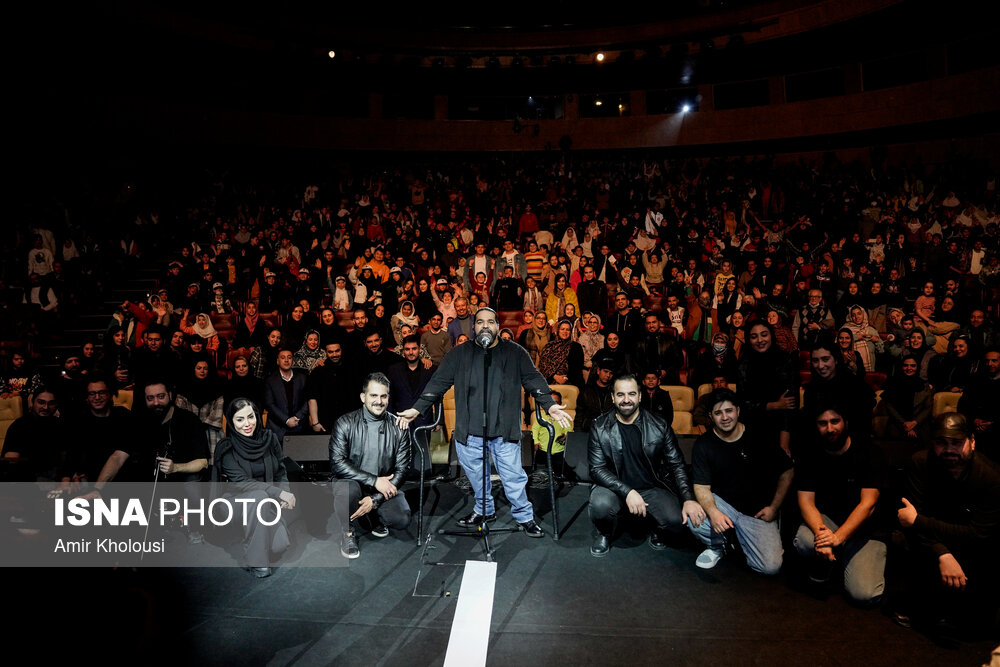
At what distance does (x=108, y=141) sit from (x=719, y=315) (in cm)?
1592

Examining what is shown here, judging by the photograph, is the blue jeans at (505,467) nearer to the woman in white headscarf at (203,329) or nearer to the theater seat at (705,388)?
the theater seat at (705,388)

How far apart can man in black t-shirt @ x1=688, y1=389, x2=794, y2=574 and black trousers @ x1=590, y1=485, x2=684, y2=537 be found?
14 cm

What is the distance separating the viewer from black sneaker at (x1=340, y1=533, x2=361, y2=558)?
4.25m

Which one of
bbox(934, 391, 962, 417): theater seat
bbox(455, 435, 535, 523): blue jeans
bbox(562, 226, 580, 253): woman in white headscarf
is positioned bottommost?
bbox(455, 435, 535, 523): blue jeans

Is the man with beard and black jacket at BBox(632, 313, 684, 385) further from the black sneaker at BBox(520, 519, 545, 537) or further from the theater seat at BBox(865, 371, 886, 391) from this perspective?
the black sneaker at BBox(520, 519, 545, 537)

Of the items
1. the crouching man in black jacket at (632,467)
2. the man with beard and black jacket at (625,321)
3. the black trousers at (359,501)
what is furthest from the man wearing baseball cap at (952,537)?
the man with beard and black jacket at (625,321)

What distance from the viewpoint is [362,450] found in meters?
4.62

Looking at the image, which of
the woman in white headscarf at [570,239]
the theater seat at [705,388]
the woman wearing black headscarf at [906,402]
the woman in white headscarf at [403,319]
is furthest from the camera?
the woman in white headscarf at [570,239]

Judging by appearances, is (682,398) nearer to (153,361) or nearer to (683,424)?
(683,424)

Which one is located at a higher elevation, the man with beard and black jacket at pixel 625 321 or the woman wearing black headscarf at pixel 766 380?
the man with beard and black jacket at pixel 625 321

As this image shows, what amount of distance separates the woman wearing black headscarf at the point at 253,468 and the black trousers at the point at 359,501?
0.35m

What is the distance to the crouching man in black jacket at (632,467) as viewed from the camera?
428cm

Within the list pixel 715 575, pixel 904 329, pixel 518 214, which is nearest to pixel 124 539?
pixel 715 575

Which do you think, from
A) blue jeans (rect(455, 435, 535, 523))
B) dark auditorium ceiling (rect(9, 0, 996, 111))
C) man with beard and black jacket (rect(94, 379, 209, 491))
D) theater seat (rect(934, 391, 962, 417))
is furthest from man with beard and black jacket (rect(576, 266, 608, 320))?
dark auditorium ceiling (rect(9, 0, 996, 111))
